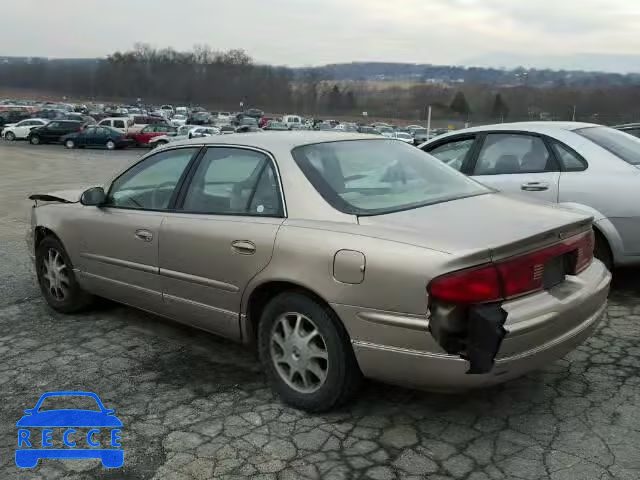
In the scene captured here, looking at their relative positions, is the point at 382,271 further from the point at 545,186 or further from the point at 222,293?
the point at 545,186

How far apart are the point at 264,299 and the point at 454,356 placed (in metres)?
1.18

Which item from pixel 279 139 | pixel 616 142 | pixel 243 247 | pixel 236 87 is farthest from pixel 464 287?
pixel 236 87

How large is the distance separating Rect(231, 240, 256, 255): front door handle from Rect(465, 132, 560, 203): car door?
2.50 metres

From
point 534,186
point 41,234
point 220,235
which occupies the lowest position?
point 41,234

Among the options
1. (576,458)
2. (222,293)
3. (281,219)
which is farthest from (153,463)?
(576,458)

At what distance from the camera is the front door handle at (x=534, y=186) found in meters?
5.17

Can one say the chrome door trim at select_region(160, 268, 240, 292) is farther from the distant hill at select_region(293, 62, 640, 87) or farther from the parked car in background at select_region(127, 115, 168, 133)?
the parked car in background at select_region(127, 115, 168, 133)

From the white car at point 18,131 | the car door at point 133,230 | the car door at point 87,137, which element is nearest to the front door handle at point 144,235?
the car door at point 133,230

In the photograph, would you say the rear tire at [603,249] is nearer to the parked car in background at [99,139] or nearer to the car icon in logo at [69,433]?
the car icon in logo at [69,433]

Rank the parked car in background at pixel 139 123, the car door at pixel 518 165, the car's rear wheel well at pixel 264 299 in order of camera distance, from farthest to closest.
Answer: the parked car in background at pixel 139 123
the car door at pixel 518 165
the car's rear wheel well at pixel 264 299

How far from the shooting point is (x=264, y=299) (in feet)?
11.5

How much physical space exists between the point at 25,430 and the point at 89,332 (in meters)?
1.54

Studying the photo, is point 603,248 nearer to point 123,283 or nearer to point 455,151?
point 455,151

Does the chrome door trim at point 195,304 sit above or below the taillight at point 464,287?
below
